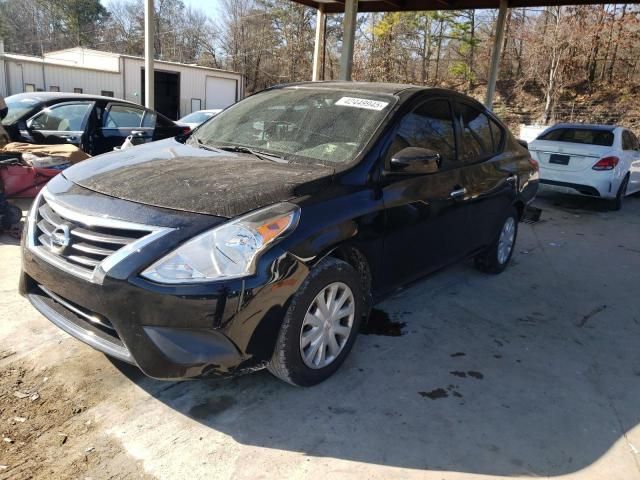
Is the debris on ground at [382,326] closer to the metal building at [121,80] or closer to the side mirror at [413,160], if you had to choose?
the side mirror at [413,160]

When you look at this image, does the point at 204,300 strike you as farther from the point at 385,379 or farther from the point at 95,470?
the point at 385,379

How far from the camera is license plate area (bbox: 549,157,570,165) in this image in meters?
9.01

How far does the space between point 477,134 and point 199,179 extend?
2.62 m

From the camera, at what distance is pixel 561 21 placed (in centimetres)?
2497

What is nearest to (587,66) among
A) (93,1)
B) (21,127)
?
(21,127)

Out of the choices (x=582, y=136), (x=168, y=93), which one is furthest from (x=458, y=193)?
(x=168, y=93)

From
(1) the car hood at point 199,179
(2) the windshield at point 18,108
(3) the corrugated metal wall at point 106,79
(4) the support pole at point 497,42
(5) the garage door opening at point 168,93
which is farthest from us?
(5) the garage door opening at point 168,93

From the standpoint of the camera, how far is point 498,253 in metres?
5.02

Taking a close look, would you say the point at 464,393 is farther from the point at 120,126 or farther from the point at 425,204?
the point at 120,126

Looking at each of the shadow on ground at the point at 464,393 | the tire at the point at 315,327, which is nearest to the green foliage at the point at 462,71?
the shadow on ground at the point at 464,393

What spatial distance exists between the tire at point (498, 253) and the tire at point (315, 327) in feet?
7.48

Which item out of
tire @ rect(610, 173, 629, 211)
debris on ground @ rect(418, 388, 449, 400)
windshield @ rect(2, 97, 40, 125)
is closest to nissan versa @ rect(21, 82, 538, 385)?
debris on ground @ rect(418, 388, 449, 400)

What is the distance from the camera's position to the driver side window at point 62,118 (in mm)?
7324

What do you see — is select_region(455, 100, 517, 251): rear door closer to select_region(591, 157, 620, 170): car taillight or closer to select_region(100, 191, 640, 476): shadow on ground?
select_region(100, 191, 640, 476): shadow on ground
